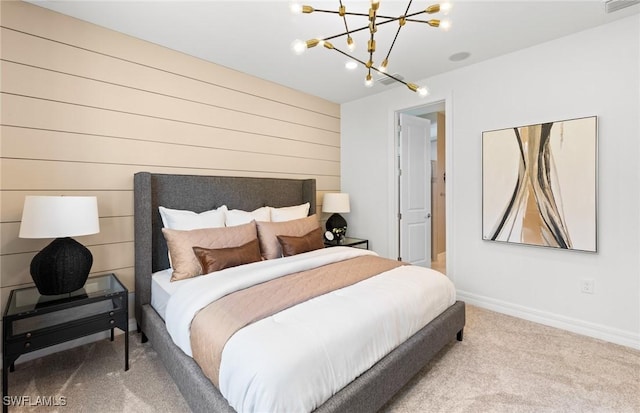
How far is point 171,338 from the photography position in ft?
6.30

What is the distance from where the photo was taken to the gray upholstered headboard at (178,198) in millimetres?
2531

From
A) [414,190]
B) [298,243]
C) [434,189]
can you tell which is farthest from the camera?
[434,189]

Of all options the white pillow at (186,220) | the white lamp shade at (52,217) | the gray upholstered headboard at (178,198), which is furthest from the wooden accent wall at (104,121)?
the white lamp shade at (52,217)

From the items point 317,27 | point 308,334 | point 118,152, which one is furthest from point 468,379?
point 118,152

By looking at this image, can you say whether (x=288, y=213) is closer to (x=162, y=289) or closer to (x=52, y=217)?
(x=162, y=289)

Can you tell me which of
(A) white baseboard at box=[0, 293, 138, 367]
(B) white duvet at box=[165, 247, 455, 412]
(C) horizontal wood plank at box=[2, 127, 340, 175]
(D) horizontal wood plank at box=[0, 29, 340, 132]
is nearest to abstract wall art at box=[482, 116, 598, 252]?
(B) white duvet at box=[165, 247, 455, 412]

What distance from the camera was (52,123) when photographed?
230cm

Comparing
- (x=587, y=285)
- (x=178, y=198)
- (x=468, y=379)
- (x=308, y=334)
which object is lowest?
(x=468, y=379)

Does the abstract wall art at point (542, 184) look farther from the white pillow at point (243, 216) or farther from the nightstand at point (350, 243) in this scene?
the white pillow at point (243, 216)

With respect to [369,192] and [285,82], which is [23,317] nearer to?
[285,82]

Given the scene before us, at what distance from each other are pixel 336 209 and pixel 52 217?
2.88m

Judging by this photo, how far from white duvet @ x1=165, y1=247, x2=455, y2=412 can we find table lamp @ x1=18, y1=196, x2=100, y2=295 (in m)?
0.74

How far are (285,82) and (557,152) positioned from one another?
9.76 feet

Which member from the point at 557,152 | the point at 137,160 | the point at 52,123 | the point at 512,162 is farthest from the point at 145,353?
the point at 557,152
